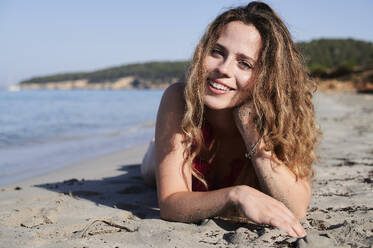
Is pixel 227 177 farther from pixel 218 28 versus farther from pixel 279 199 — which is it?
pixel 218 28

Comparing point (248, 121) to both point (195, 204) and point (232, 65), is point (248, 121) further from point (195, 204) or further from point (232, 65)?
point (195, 204)

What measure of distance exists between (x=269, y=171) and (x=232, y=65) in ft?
2.29

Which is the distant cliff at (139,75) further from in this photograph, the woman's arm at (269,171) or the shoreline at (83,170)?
the woman's arm at (269,171)

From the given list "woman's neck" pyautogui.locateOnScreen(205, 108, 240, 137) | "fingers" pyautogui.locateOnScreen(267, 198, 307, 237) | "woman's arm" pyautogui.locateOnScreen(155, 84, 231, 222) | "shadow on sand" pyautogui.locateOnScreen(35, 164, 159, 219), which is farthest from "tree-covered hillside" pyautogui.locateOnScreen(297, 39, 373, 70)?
"fingers" pyautogui.locateOnScreen(267, 198, 307, 237)

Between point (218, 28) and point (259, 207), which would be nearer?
point (259, 207)

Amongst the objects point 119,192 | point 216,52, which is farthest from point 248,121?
point 119,192

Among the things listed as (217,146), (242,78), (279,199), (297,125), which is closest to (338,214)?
(279,199)

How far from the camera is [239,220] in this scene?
2344mm

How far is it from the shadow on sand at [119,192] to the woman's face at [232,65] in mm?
958

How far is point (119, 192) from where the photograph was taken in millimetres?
3260

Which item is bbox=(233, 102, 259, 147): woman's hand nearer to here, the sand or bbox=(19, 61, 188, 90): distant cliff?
the sand

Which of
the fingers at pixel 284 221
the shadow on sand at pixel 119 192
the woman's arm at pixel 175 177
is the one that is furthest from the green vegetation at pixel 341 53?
the fingers at pixel 284 221

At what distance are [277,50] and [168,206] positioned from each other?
3.85 ft

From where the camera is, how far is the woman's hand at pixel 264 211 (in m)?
2.02
